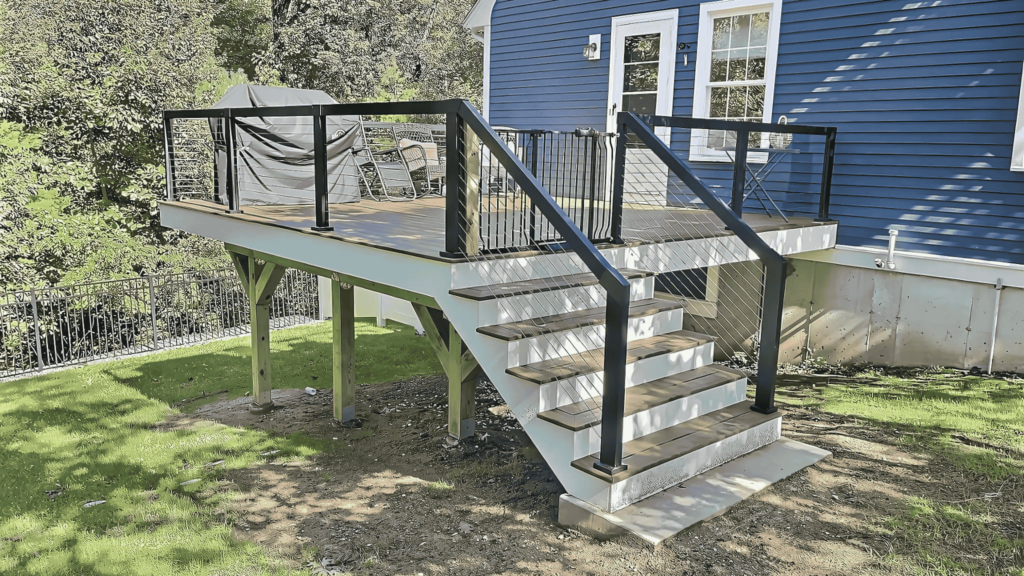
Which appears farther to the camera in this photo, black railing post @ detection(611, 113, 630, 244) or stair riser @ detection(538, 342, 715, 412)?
black railing post @ detection(611, 113, 630, 244)

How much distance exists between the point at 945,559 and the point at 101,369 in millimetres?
9383

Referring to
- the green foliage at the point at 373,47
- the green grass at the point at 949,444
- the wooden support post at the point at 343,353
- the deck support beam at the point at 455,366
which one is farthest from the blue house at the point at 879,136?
the green foliage at the point at 373,47

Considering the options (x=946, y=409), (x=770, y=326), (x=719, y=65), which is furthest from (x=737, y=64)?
(x=770, y=326)

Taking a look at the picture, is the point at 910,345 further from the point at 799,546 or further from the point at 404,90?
the point at 404,90

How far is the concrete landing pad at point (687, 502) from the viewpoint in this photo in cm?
363

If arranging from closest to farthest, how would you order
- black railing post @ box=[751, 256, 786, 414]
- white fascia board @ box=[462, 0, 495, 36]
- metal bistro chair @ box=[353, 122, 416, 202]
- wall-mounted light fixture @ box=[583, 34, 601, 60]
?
black railing post @ box=[751, 256, 786, 414] → metal bistro chair @ box=[353, 122, 416, 202] → wall-mounted light fixture @ box=[583, 34, 601, 60] → white fascia board @ box=[462, 0, 495, 36]

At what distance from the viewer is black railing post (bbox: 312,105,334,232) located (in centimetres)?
504

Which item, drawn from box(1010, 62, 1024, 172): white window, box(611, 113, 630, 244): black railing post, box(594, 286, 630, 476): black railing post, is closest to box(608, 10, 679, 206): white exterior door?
box(1010, 62, 1024, 172): white window

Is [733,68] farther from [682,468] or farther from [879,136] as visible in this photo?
[682,468]

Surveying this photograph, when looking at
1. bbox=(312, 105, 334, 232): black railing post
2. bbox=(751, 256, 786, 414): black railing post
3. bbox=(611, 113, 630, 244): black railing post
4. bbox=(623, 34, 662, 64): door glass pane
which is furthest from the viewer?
bbox=(623, 34, 662, 64): door glass pane

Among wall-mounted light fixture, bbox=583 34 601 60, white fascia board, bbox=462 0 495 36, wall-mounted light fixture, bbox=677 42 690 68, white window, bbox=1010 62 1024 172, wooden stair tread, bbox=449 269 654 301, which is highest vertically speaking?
white fascia board, bbox=462 0 495 36

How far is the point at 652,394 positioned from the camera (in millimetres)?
4289

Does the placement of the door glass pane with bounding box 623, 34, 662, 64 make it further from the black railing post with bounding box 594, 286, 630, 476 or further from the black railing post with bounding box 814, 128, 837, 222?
the black railing post with bounding box 594, 286, 630, 476

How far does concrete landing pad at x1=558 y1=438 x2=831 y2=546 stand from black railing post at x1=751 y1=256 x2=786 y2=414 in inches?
16.7
